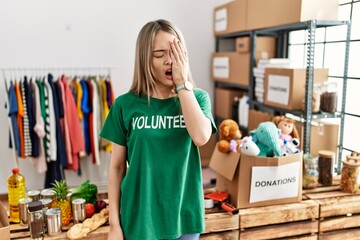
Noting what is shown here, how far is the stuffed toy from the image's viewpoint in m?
1.82

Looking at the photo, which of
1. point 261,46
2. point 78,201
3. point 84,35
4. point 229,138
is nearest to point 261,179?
point 229,138

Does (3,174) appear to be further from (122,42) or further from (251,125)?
(251,125)

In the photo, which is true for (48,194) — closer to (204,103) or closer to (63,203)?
(63,203)

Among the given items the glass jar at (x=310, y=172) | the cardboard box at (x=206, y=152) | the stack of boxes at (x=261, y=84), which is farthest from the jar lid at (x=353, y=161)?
the cardboard box at (x=206, y=152)

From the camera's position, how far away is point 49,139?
3.23 metres

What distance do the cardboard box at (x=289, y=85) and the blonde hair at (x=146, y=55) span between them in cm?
146

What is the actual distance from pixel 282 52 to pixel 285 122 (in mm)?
1522

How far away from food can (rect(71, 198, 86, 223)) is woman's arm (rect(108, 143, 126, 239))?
0.40 m

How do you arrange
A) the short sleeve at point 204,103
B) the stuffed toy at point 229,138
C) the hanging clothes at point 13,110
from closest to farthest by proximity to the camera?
1. the short sleeve at point 204,103
2. the stuffed toy at point 229,138
3. the hanging clothes at point 13,110

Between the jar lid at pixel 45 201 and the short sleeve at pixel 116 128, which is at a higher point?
the short sleeve at pixel 116 128

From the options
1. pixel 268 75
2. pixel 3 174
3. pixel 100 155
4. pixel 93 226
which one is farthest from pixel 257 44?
pixel 3 174

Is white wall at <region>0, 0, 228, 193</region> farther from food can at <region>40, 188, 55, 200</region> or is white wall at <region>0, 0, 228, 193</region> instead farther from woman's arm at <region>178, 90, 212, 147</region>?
woman's arm at <region>178, 90, 212, 147</region>

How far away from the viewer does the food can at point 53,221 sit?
1495 millimetres

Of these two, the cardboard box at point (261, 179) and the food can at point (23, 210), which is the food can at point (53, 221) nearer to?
the food can at point (23, 210)
